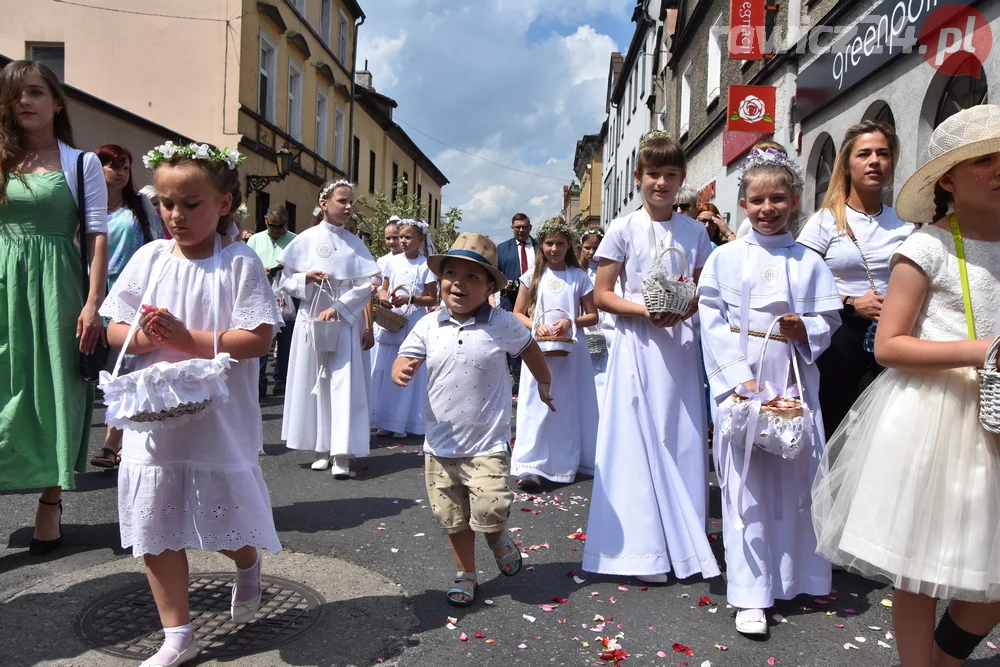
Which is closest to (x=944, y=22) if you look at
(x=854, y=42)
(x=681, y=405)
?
(x=854, y=42)

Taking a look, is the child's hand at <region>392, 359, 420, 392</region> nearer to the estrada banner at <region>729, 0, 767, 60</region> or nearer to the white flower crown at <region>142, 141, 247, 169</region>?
the white flower crown at <region>142, 141, 247, 169</region>

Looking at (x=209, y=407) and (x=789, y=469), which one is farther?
(x=789, y=469)

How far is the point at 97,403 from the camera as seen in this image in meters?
8.71

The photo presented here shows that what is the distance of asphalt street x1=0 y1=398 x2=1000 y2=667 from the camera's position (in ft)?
10.1

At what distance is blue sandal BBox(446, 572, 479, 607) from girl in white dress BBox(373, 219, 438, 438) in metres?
4.13

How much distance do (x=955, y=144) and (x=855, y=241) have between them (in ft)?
5.84

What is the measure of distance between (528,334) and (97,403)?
6759 mm

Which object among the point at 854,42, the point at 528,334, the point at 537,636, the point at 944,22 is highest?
the point at 854,42

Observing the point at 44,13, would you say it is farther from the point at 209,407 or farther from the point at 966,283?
the point at 966,283

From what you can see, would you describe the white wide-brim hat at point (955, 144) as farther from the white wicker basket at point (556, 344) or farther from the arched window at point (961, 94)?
the arched window at point (961, 94)

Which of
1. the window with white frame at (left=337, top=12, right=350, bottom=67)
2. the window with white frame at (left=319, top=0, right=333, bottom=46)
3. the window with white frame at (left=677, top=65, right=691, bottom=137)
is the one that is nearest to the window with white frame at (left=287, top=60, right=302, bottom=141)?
the window with white frame at (left=319, top=0, right=333, bottom=46)

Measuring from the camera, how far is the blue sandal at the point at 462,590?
3.53 meters

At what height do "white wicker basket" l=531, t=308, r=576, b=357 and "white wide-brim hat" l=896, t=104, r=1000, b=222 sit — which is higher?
"white wide-brim hat" l=896, t=104, r=1000, b=222

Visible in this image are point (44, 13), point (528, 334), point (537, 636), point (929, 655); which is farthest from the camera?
point (44, 13)
